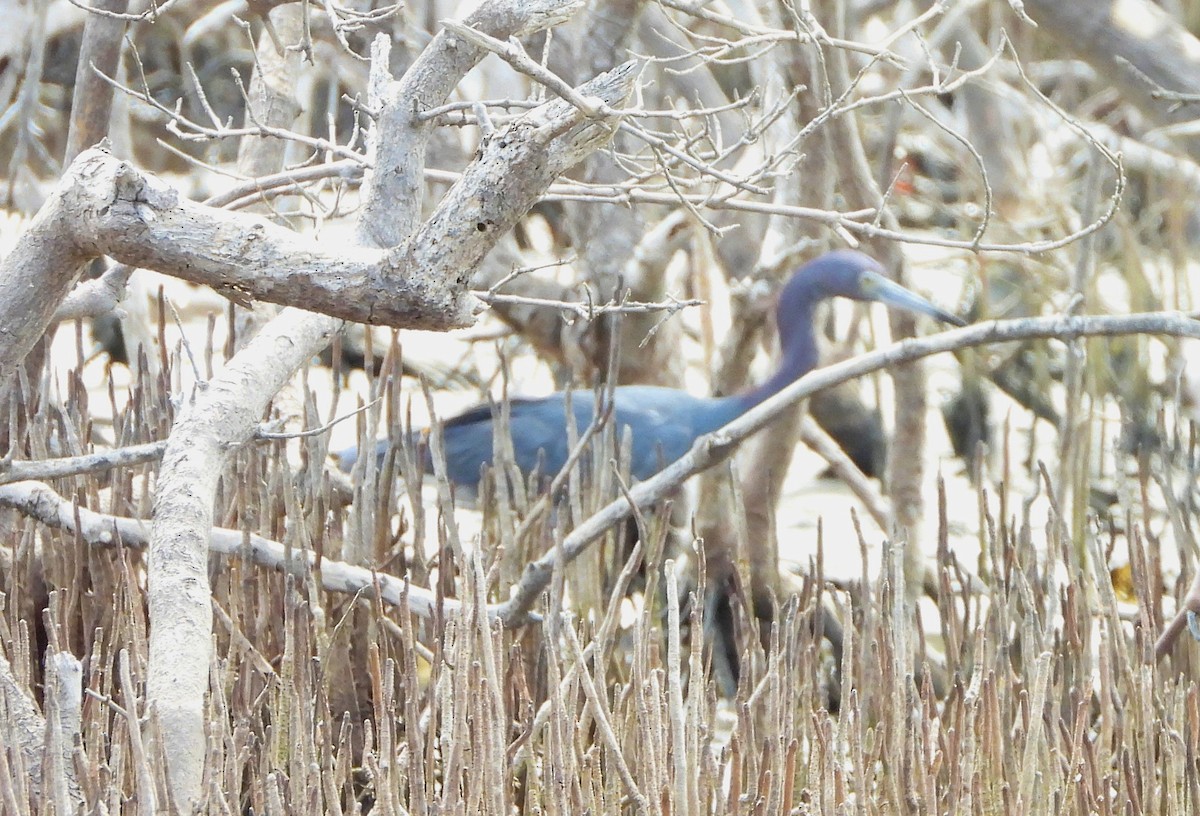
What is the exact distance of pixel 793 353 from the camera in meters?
3.38

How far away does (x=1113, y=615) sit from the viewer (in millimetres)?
1854

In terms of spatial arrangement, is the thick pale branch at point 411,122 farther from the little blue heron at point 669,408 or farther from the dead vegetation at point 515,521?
the little blue heron at point 669,408

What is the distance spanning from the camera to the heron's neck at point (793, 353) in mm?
3350

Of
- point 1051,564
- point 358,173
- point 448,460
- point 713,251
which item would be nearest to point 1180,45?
point 1051,564

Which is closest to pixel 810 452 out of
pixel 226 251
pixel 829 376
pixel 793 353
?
pixel 793 353

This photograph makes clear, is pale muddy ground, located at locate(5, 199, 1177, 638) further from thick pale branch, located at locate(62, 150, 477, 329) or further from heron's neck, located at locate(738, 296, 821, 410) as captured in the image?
thick pale branch, located at locate(62, 150, 477, 329)

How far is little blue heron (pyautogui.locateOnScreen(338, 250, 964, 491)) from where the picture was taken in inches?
126

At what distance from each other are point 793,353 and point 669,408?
314 millimetres

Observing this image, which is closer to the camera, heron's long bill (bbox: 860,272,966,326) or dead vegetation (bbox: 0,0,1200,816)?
dead vegetation (bbox: 0,0,1200,816)

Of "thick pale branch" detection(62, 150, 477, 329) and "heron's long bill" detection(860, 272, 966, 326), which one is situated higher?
"heron's long bill" detection(860, 272, 966, 326)

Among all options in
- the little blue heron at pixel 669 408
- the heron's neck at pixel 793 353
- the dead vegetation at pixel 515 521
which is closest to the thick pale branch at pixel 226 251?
the dead vegetation at pixel 515 521

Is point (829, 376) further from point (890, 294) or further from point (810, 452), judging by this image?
point (810, 452)

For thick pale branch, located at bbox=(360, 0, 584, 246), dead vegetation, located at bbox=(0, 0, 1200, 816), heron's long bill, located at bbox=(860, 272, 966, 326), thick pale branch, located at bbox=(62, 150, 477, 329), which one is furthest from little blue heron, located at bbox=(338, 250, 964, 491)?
thick pale branch, located at bbox=(62, 150, 477, 329)

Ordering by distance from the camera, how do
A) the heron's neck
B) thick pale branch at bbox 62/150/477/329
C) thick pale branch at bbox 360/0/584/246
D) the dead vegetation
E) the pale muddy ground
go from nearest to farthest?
thick pale branch at bbox 62/150/477/329, the dead vegetation, thick pale branch at bbox 360/0/584/246, the heron's neck, the pale muddy ground
